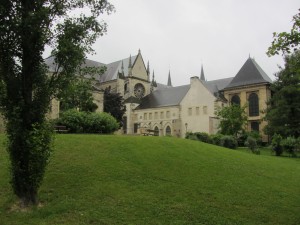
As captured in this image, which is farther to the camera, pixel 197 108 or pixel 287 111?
pixel 197 108

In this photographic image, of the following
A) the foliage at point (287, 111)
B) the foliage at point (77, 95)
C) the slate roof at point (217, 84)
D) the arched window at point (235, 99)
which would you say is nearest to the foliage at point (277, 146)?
the foliage at point (287, 111)

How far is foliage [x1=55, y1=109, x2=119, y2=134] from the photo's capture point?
84.9ft

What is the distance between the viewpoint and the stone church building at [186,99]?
178ft

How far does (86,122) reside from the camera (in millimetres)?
26125

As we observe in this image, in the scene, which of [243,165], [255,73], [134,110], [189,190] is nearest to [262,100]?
[255,73]

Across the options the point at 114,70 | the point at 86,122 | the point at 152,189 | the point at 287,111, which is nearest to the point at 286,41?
the point at 152,189

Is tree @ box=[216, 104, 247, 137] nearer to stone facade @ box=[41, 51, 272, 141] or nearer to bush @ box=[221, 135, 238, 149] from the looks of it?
stone facade @ box=[41, 51, 272, 141]

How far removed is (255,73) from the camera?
5650cm

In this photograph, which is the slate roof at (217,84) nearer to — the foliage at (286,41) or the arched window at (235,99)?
the arched window at (235,99)

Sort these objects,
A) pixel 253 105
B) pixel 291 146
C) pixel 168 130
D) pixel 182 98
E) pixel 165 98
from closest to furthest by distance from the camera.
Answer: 1. pixel 291 146
2. pixel 253 105
3. pixel 182 98
4. pixel 168 130
5. pixel 165 98

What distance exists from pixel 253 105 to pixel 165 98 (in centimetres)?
1716

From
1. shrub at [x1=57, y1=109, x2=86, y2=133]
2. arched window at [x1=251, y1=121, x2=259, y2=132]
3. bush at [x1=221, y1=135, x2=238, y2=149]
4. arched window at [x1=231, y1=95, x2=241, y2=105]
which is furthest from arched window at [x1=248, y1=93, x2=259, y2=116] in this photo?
shrub at [x1=57, y1=109, x2=86, y2=133]

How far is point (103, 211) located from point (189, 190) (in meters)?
3.41

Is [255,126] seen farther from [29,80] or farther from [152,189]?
[29,80]
